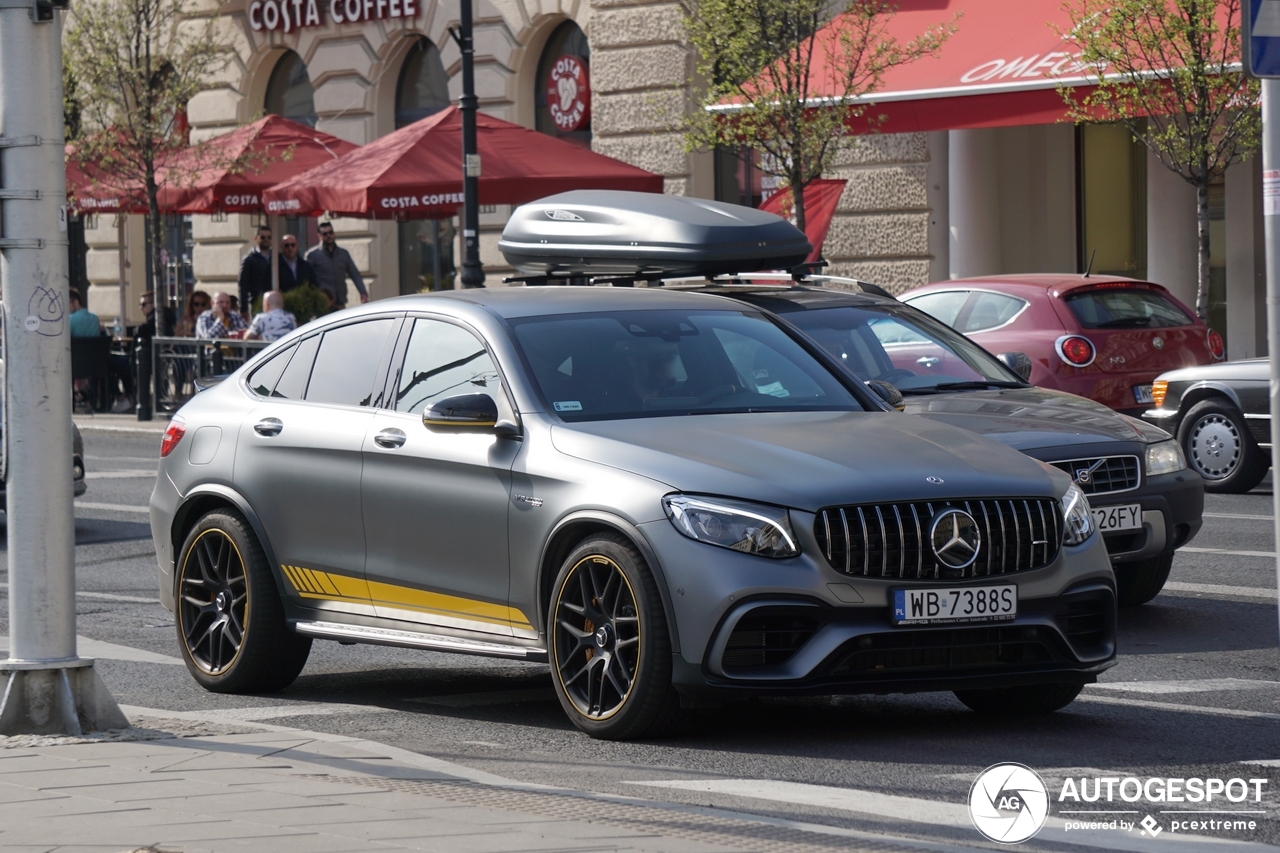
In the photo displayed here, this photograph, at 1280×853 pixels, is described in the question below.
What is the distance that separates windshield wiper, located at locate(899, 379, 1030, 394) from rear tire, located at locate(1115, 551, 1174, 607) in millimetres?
1225

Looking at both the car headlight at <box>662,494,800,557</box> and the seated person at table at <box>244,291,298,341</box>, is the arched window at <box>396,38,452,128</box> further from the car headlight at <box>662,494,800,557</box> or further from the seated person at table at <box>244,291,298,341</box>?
the car headlight at <box>662,494,800,557</box>

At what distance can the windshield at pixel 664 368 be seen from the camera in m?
7.34

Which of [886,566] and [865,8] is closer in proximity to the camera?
[886,566]

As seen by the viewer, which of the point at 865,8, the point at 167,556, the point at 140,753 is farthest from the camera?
the point at 865,8

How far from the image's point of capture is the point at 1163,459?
→ 9.74 meters

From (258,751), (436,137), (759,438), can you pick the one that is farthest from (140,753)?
(436,137)

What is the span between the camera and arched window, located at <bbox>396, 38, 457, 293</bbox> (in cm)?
3028

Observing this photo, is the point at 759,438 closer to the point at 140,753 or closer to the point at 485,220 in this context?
the point at 140,753

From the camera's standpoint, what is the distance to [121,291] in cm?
3044

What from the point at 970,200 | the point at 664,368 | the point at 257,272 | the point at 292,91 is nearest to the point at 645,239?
the point at 664,368

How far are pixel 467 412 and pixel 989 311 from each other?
8.87 metres

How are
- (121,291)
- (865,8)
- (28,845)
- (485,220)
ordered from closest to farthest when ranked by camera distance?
(28,845), (865,8), (485,220), (121,291)

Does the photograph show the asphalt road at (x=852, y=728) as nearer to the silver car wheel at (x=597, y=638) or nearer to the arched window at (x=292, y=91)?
the silver car wheel at (x=597, y=638)

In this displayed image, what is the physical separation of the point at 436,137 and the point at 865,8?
4968 mm
